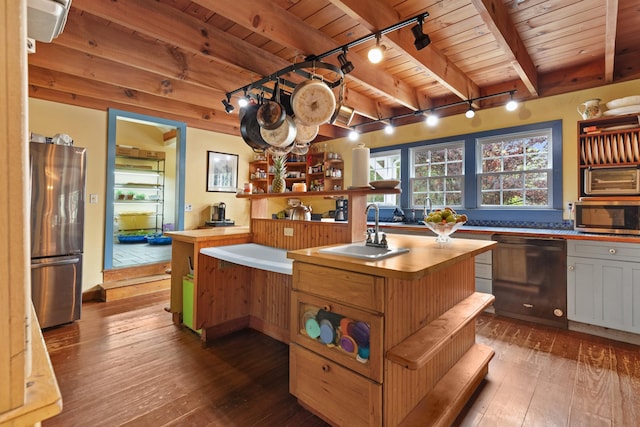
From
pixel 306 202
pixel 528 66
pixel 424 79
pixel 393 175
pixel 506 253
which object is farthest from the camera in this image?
pixel 306 202

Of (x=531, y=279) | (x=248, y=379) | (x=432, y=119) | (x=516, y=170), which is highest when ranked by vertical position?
(x=432, y=119)

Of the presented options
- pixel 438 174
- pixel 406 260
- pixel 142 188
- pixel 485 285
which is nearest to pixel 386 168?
pixel 438 174

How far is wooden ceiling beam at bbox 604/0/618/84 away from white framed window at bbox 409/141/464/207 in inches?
60.0

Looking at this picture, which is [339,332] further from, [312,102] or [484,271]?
[484,271]

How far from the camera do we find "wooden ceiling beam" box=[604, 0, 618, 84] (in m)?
1.79

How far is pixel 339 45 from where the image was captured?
2541mm

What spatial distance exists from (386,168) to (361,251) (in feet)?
11.4

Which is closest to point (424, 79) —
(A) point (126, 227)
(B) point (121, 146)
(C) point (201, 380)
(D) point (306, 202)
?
(D) point (306, 202)

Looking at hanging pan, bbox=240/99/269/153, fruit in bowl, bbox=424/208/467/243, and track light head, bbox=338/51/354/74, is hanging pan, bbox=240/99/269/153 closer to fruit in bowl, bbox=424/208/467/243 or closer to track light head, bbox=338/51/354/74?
Result: track light head, bbox=338/51/354/74

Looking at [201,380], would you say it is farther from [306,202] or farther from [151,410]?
[306,202]

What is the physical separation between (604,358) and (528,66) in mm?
2639

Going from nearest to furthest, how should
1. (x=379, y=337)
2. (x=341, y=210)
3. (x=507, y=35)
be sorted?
(x=379, y=337)
(x=507, y=35)
(x=341, y=210)

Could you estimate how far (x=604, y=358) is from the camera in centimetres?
229

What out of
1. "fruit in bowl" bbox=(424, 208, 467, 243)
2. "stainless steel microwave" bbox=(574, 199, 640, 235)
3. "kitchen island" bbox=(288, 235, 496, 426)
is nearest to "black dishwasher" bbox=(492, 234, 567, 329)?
"stainless steel microwave" bbox=(574, 199, 640, 235)
